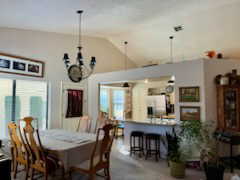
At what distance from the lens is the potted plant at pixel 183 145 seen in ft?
11.4

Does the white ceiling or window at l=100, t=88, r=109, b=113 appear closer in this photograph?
the white ceiling

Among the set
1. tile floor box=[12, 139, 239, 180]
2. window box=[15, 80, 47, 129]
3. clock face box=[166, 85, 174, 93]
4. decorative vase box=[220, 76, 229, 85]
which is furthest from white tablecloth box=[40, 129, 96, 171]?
clock face box=[166, 85, 174, 93]

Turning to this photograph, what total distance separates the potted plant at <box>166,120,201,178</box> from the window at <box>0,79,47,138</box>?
12.0 feet

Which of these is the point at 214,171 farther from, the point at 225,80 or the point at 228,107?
the point at 225,80

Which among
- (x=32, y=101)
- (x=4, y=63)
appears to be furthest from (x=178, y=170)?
(x=4, y=63)

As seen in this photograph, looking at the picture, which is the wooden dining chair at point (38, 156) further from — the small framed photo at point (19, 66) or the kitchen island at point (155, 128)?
the kitchen island at point (155, 128)

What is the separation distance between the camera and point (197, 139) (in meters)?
3.55

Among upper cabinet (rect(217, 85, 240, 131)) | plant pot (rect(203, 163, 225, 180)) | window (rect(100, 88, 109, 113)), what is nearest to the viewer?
plant pot (rect(203, 163, 225, 180))

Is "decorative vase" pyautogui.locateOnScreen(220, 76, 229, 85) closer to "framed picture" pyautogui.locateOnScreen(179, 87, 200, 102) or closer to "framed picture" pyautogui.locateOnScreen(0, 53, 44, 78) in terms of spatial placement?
"framed picture" pyautogui.locateOnScreen(179, 87, 200, 102)

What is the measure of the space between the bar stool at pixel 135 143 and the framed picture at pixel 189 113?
1.23 metres

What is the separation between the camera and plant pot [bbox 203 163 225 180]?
312 centimetres

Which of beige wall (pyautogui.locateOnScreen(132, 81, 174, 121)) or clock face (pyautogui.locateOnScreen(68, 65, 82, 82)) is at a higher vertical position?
clock face (pyautogui.locateOnScreen(68, 65, 82, 82))

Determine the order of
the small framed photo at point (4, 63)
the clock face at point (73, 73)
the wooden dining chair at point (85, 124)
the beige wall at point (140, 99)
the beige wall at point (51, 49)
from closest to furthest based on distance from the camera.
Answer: the small framed photo at point (4, 63), the beige wall at point (51, 49), the wooden dining chair at point (85, 124), the clock face at point (73, 73), the beige wall at point (140, 99)

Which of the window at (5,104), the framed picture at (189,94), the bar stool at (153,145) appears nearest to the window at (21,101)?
the window at (5,104)
